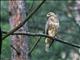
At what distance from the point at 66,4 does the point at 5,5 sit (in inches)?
88.1

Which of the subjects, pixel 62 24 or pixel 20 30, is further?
pixel 62 24

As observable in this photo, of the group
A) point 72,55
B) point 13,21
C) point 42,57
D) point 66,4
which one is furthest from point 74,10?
point 13,21

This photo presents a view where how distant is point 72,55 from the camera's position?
44.7ft

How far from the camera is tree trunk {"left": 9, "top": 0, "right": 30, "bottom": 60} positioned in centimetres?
594

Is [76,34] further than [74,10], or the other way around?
[74,10]

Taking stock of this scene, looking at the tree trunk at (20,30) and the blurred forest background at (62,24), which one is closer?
the tree trunk at (20,30)

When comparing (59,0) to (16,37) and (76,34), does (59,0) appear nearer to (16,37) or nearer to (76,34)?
(76,34)

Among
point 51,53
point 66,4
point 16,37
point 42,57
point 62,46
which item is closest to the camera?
point 16,37

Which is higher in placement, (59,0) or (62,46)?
(59,0)

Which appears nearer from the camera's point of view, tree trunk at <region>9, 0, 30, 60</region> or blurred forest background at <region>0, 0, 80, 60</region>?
tree trunk at <region>9, 0, 30, 60</region>

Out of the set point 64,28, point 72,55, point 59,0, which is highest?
point 59,0

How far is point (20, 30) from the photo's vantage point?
591 cm

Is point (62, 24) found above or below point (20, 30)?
below

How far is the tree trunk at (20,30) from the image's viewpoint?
5941mm
